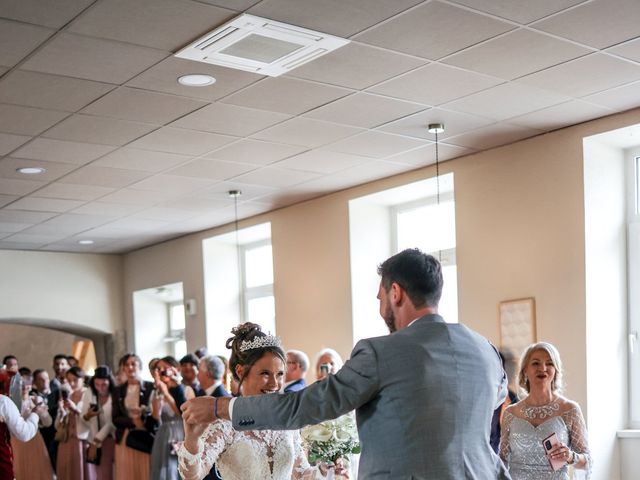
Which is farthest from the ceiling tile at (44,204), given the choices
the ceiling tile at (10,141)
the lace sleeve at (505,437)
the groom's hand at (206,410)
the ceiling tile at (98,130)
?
the groom's hand at (206,410)

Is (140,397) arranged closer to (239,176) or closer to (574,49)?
(239,176)

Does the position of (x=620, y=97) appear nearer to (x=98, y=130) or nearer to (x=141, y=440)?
(x=98, y=130)

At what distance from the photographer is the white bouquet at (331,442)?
4.28 metres

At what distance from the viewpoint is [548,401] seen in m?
5.52

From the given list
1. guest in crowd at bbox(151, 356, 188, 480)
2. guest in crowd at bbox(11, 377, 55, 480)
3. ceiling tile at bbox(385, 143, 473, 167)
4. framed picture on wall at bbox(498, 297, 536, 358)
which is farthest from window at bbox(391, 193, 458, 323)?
guest in crowd at bbox(11, 377, 55, 480)

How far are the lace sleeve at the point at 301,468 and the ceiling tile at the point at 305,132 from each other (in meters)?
3.23

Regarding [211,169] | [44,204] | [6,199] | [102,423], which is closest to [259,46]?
[211,169]

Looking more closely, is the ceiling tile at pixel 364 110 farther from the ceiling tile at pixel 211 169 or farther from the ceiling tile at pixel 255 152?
the ceiling tile at pixel 211 169

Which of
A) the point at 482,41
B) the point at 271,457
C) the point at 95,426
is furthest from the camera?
the point at 95,426

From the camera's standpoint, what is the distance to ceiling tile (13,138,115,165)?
7512mm

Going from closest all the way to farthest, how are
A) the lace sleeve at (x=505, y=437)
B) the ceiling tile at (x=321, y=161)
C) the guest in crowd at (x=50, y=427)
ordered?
1. the lace sleeve at (x=505, y=437)
2. the ceiling tile at (x=321, y=161)
3. the guest in crowd at (x=50, y=427)

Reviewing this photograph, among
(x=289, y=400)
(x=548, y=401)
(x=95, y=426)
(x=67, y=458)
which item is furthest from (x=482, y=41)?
(x=67, y=458)

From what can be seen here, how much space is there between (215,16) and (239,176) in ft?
13.5

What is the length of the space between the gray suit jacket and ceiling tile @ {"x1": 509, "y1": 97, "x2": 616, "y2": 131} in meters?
4.42
